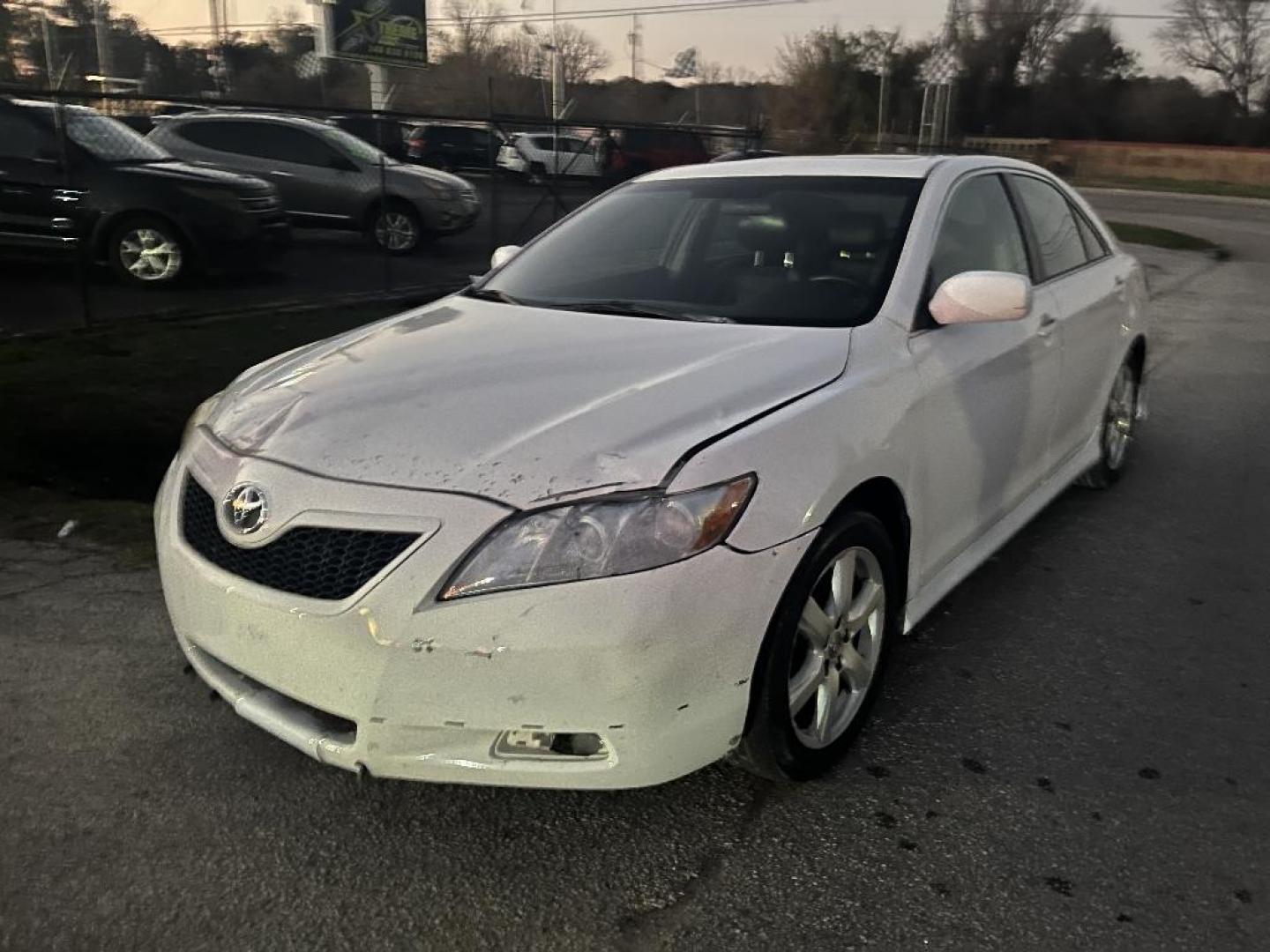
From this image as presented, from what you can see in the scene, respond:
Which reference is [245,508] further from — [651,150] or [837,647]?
[651,150]

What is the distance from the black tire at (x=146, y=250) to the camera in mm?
9672

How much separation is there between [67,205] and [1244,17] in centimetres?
7615

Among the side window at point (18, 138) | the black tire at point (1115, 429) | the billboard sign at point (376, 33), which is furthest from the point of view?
the billboard sign at point (376, 33)

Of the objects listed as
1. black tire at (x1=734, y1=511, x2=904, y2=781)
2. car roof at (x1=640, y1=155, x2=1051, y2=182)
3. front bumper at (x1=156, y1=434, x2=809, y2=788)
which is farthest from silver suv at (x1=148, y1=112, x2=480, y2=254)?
front bumper at (x1=156, y1=434, x2=809, y2=788)

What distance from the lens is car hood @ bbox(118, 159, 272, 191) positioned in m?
9.63

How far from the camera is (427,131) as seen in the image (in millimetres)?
14219

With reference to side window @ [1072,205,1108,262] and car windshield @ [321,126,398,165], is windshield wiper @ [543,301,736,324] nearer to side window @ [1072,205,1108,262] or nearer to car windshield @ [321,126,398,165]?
side window @ [1072,205,1108,262]

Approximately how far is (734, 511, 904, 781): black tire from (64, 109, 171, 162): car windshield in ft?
28.1

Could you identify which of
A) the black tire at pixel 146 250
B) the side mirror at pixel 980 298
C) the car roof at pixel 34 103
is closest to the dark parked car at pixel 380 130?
the black tire at pixel 146 250

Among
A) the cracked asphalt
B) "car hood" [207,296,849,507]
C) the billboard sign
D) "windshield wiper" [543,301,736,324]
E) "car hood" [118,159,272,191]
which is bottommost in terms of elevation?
the cracked asphalt

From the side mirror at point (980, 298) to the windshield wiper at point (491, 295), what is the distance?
1.41 meters

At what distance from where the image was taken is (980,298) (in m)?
3.25

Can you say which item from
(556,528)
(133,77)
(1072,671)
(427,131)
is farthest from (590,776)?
(133,77)

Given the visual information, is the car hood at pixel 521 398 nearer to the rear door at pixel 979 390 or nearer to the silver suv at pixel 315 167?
the rear door at pixel 979 390
